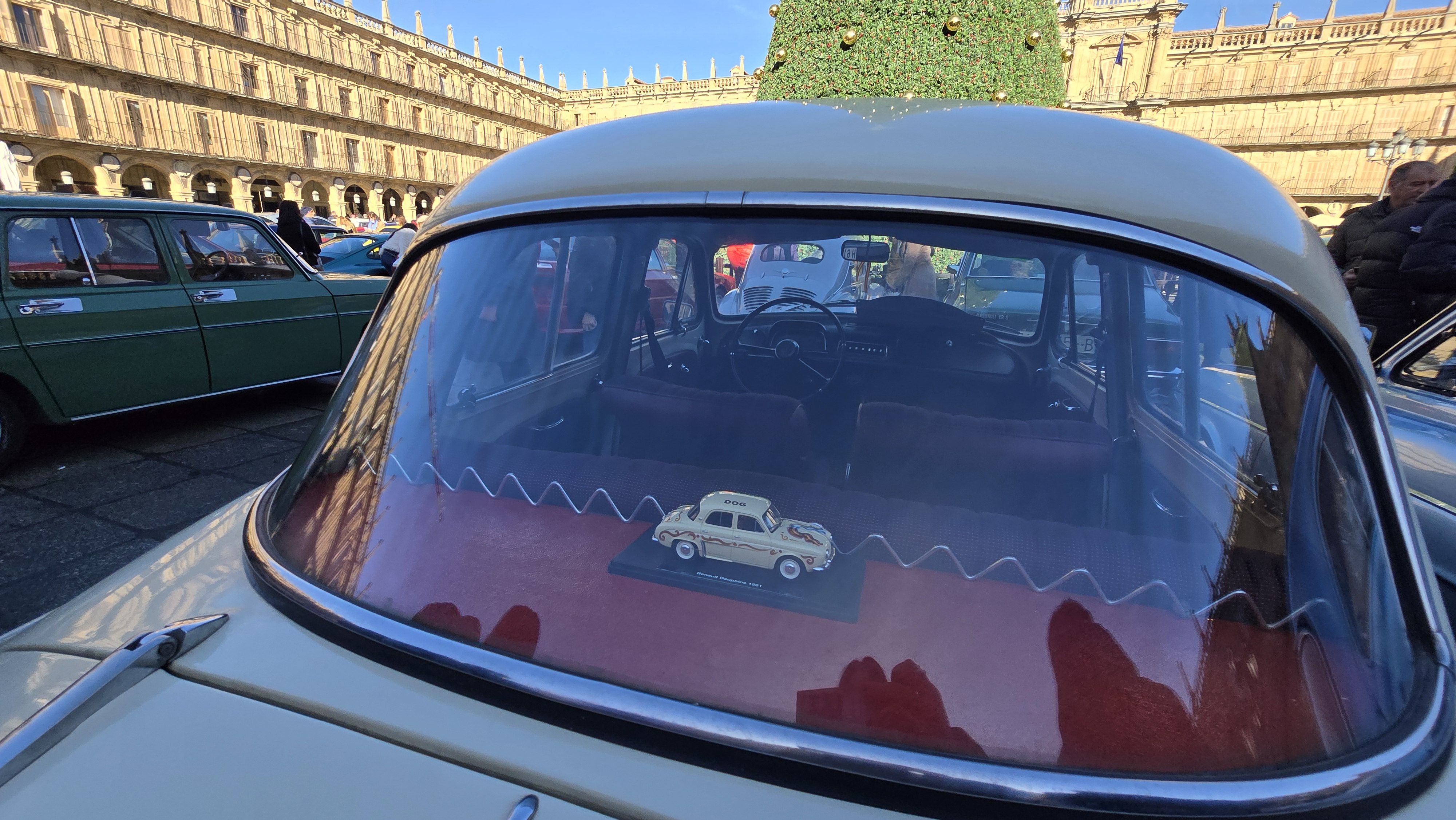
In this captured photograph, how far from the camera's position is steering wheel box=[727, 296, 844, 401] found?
1168 millimetres

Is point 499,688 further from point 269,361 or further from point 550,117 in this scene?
point 550,117

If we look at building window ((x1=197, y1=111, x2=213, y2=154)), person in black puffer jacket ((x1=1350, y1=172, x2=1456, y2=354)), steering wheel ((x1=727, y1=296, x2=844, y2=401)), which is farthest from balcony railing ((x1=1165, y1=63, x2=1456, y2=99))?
building window ((x1=197, y1=111, x2=213, y2=154))

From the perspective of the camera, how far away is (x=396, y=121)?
4091cm

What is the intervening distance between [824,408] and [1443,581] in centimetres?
147

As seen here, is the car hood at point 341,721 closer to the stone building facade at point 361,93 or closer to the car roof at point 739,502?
the car roof at point 739,502

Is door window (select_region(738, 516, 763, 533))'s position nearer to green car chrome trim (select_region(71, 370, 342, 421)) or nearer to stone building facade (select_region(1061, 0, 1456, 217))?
green car chrome trim (select_region(71, 370, 342, 421))

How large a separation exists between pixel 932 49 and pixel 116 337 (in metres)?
5.06

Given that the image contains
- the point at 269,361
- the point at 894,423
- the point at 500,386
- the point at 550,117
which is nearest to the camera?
the point at 894,423

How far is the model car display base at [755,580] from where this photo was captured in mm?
855

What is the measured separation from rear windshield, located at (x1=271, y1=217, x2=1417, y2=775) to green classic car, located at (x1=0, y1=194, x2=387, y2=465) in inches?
169

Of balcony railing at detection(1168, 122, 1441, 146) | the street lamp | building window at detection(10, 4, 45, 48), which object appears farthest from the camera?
balcony railing at detection(1168, 122, 1441, 146)

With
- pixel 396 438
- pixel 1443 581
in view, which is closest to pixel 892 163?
pixel 396 438

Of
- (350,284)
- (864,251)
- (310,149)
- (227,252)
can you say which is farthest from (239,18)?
(864,251)

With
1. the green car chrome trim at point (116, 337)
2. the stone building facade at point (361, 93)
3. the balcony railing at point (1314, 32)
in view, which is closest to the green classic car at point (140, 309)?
the green car chrome trim at point (116, 337)
